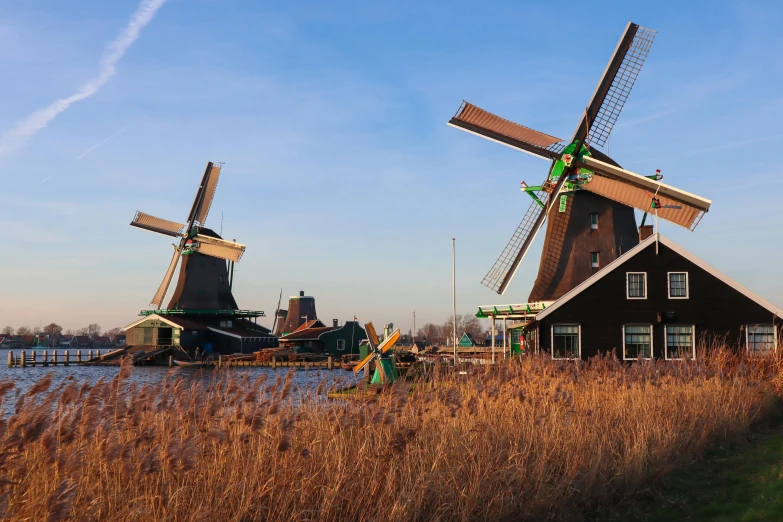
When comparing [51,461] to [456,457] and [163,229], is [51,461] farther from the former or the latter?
[163,229]

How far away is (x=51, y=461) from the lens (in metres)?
4.67

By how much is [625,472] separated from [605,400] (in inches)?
112

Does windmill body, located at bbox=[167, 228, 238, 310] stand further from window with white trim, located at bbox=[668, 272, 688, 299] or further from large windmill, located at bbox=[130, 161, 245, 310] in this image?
window with white trim, located at bbox=[668, 272, 688, 299]

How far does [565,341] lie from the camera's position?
26562mm

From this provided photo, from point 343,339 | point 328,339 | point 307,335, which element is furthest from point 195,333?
point 343,339

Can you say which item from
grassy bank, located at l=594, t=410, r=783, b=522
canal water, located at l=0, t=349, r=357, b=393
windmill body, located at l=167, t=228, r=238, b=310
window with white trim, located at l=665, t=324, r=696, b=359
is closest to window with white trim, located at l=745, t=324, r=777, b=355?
window with white trim, located at l=665, t=324, r=696, b=359

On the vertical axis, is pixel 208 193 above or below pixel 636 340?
above

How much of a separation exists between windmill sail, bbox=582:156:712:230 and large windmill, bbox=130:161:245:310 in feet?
124

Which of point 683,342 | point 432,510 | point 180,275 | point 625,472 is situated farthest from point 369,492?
point 180,275

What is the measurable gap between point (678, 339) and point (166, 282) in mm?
46664

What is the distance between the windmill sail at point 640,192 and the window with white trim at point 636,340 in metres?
4.19

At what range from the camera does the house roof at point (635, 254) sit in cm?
2530

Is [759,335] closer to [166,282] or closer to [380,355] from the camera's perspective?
[380,355]

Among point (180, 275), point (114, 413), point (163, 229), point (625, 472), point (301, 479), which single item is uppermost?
point (163, 229)
